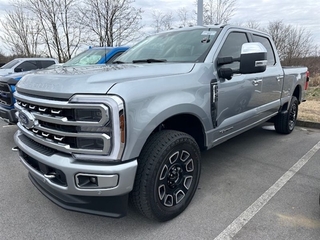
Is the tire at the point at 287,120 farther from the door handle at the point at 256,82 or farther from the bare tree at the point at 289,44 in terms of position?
the bare tree at the point at 289,44

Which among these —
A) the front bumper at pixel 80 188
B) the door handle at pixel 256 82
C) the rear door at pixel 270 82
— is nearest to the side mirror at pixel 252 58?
the door handle at pixel 256 82

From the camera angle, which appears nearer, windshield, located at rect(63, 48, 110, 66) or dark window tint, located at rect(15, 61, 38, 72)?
windshield, located at rect(63, 48, 110, 66)

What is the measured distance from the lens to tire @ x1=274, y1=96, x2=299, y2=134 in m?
5.21

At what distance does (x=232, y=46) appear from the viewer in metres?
3.41

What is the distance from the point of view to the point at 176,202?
8.43 feet

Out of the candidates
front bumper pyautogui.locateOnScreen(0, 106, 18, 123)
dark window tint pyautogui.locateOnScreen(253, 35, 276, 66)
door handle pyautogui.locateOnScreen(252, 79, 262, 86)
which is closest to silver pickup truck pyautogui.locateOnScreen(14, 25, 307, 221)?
door handle pyautogui.locateOnScreen(252, 79, 262, 86)

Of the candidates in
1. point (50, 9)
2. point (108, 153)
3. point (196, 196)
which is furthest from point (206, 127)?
point (50, 9)

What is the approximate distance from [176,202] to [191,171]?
34 cm

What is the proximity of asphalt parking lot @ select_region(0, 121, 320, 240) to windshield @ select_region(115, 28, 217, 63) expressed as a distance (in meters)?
1.60

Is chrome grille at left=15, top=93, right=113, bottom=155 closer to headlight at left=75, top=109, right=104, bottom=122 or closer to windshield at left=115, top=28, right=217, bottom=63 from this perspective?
headlight at left=75, top=109, right=104, bottom=122

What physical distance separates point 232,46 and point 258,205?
1954 millimetres

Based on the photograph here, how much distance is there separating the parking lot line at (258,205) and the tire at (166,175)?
483 mm

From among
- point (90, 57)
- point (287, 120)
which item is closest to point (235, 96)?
→ point (287, 120)

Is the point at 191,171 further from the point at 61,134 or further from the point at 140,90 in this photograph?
the point at 61,134
